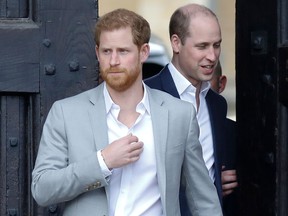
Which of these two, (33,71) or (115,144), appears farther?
(33,71)

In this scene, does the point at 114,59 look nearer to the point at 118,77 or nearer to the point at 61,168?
the point at 118,77

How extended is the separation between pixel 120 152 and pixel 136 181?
15cm

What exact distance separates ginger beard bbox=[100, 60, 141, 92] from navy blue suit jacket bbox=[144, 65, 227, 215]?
2.21 feet

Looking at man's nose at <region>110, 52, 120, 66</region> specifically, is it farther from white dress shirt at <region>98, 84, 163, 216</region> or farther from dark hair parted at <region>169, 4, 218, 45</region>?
dark hair parted at <region>169, 4, 218, 45</region>

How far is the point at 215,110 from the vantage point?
4480mm

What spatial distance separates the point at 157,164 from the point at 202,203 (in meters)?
0.28

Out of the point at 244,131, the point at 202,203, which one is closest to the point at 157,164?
the point at 202,203

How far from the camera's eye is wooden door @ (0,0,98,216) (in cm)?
404

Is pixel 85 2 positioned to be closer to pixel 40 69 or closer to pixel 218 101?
pixel 40 69

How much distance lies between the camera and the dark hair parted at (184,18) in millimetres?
4406

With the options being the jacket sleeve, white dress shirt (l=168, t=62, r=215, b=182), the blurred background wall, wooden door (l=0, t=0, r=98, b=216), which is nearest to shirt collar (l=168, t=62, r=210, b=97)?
white dress shirt (l=168, t=62, r=215, b=182)

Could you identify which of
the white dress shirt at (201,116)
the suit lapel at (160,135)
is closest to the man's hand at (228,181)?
the white dress shirt at (201,116)

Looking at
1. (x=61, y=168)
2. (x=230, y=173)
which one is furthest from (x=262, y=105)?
(x=61, y=168)

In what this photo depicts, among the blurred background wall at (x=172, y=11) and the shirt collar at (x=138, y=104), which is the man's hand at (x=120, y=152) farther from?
the blurred background wall at (x=172, y=11)
